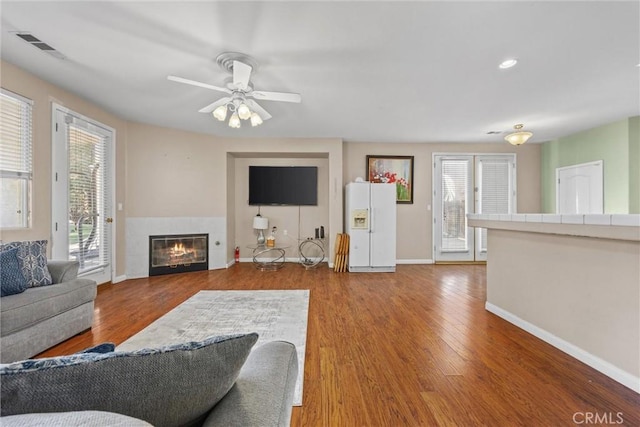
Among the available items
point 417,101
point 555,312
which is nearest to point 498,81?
point 417,101

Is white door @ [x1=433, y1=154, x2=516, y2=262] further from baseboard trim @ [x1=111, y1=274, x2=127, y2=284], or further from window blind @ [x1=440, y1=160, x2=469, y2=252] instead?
baseboard trim @ [x1=111, y1=274, x2=127, y2=284]

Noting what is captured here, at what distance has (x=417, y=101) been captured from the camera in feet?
12.0

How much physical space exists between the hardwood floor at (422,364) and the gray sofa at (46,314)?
0.44ft

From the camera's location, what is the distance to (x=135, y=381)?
58 centimetres

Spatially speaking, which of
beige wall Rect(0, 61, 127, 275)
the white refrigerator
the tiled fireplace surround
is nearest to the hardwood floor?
the tiled fireplace surround

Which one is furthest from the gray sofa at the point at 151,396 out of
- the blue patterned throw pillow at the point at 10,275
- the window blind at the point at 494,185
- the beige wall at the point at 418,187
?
the window blind at the point at 494,185

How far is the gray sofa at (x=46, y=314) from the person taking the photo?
1943 mm

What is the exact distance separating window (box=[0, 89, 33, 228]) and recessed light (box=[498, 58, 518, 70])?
4.95 m

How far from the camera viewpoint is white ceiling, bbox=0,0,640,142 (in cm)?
200

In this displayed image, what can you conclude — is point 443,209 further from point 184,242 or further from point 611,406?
Answer: point 184,242

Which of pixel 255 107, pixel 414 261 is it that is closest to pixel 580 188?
pixel 414 261

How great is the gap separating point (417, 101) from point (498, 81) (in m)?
0.92

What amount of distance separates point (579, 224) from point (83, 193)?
5.50 metres

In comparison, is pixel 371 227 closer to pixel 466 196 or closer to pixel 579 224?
pixel 466 196
